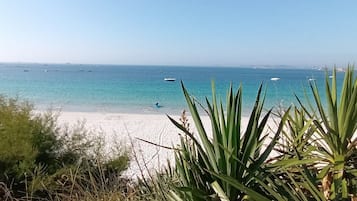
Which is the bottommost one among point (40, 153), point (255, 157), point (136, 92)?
point (136, 92)

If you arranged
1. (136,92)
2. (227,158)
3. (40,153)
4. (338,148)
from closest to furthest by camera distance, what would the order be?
(227,158)
(338,148)
(40,153)
(136,92)

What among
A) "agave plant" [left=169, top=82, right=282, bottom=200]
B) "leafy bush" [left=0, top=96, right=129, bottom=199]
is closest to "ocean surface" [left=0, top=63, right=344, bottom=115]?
"agave plant" [left=169, top=82, right=282, bottom=200]

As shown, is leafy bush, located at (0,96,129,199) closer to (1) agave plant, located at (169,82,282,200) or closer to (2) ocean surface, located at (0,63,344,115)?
(2) ocean surface, located at (0,63,344,115)

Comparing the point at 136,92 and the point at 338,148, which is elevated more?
the point at 338,148

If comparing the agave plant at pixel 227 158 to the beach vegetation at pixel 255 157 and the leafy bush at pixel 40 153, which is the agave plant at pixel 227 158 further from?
the leafy bush at pixel 40 153

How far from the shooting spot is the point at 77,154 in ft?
22.4

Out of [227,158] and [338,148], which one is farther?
[338,148]

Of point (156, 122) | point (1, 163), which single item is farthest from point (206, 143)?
point (156, 122)

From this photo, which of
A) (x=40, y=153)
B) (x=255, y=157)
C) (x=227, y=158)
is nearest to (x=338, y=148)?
(x=255, y=157)

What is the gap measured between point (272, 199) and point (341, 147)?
0.47 m

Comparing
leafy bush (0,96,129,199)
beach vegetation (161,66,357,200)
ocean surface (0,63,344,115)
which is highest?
beach vegetation (161,66,357,200)

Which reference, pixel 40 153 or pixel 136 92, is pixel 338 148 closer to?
pixel 40 153

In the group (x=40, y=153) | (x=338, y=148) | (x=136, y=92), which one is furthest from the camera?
(x=136, y=92)

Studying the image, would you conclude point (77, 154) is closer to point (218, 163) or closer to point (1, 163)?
point (1, 163)
